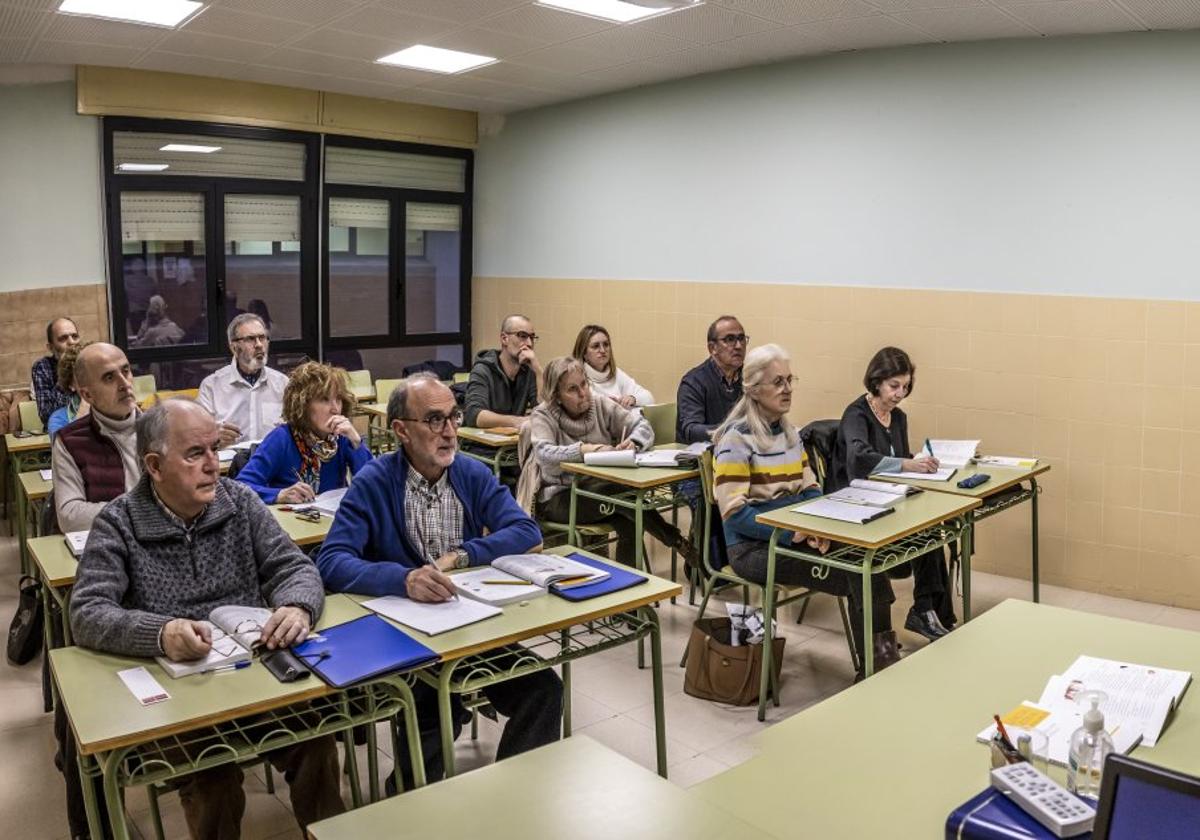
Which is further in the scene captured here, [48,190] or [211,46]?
[48,190]

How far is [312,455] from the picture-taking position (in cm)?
400

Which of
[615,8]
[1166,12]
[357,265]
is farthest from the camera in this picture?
[357,265]

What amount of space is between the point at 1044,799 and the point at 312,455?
10.1ft

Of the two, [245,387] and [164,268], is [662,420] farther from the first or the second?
[164,268]

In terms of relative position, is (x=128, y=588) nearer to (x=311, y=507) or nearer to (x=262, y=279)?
(x=311, y=507)

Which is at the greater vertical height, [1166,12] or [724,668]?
[1166,12]

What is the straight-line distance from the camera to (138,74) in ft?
22.8

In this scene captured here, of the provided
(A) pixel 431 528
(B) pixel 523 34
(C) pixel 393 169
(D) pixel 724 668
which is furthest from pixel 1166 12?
(C) pixel 393 169

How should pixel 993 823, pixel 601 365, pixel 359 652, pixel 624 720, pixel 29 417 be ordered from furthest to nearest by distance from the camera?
pixel 601 365, pixel 29 417, pixel 624 720, pixel 359 652, pixel 993 823

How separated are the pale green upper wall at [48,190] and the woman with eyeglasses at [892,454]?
5.34m

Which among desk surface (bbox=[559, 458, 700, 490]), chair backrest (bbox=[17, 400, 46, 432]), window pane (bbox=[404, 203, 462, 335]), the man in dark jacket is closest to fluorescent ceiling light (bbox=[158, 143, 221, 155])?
window pane (bbox=[404, 203, 462, 335])

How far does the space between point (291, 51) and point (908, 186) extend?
3769 millimetres

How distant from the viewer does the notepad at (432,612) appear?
8.09 ft

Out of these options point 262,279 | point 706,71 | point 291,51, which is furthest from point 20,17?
point 706,71
